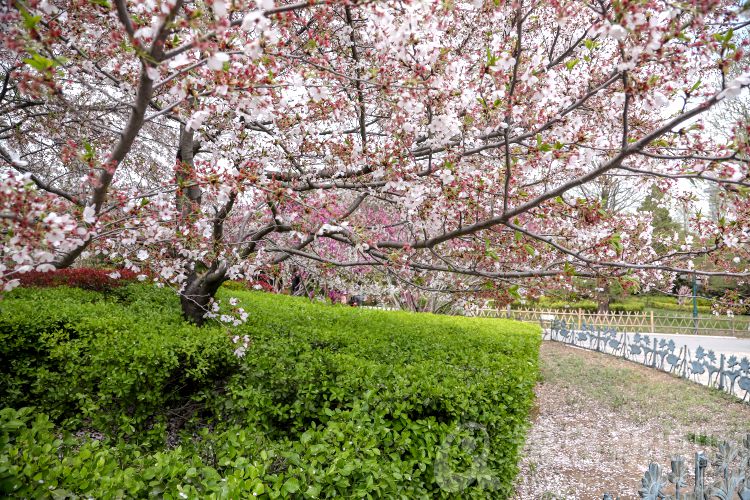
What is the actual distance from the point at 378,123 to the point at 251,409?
3.26 m

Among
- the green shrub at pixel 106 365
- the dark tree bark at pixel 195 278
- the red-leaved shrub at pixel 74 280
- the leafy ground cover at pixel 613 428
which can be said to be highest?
the dark tree bark at pixel 195 278

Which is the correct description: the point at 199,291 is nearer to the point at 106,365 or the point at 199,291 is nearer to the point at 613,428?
the point at 106,365

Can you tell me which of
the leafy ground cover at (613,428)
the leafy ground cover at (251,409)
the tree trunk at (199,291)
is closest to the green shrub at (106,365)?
the leafy ground cover at (251,409)

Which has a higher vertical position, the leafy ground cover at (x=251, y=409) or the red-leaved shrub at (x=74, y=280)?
the red-leaved shrub at (x=74, y=280)

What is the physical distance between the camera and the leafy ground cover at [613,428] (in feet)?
15.6

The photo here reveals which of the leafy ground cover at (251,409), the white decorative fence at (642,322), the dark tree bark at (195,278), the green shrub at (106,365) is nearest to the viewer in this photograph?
the leafy ground cover at (251,409)

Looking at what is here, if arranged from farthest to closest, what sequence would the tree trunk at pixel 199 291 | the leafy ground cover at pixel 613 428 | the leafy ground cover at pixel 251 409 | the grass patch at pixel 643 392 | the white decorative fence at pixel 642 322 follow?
the white decorative fence at pixel 642 322
the grass patch at pixel 643 392
the tree trunk at pixel 199 291
the leafy ground cover at pixel 613 428
the leafy ground cover at pixel 251 409

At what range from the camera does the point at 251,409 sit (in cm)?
345

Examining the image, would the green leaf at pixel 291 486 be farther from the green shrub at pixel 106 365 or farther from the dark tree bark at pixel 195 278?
the dark tree bark at pixel 195 278

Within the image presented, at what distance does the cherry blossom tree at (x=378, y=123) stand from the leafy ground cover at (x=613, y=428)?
183 cm

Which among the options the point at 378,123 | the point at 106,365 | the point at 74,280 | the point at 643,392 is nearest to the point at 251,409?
the point at 106,365

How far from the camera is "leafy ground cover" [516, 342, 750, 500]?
475 centimetres

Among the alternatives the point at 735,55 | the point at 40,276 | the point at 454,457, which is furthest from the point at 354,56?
the point at 40,276

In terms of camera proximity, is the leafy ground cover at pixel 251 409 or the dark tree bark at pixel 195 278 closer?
the leafy ground cover at pixel 251 409
